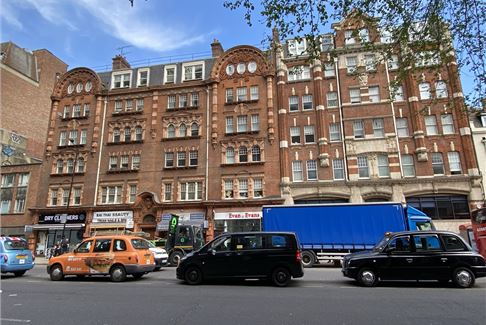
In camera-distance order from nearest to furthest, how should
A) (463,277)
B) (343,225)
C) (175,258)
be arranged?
1. (463,277)
2. (343,225)
3. (175,258)

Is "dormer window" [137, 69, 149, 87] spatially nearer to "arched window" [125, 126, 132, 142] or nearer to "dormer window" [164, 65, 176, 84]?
"dormer window" [164, 65, 176, 84]

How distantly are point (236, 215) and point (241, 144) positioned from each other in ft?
23.1

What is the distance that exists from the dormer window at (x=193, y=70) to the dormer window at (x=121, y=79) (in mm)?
6925

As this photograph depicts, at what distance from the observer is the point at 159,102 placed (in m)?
34.6

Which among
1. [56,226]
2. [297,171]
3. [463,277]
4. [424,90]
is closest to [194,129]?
[297,171]

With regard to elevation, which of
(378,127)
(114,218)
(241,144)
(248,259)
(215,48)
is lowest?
(248,259)

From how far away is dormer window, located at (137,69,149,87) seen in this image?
120 ft

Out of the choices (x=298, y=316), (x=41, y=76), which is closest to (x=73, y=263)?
(x=298, y=316)

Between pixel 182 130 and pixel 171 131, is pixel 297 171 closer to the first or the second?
pixel 182 130

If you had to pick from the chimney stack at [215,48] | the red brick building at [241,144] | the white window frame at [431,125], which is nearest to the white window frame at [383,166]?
the red brick building at [241,144]

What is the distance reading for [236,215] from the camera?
28781 mm

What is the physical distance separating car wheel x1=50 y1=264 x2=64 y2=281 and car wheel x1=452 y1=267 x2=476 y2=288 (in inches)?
582

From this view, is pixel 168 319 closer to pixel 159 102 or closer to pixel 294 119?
pixel 294 119

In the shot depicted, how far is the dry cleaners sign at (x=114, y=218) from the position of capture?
3069 cm
